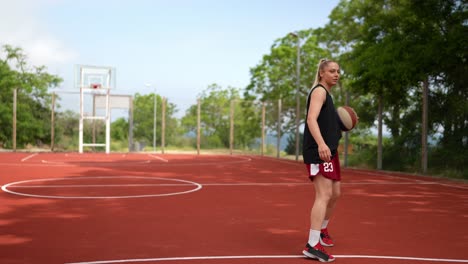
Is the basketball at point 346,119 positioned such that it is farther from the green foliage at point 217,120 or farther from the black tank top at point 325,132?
the green foliage at point 217,120

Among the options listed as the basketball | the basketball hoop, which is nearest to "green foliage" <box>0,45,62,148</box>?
the basketball hoop

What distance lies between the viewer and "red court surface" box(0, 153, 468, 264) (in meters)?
4.61

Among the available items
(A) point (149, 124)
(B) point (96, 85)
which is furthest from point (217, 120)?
(B) point (96, 85)

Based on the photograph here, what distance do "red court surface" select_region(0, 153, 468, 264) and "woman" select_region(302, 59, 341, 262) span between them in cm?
26

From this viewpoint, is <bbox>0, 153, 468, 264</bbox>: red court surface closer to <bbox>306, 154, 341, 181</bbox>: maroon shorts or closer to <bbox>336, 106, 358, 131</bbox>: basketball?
<bbox>306, 154, 341, 181</bbox>: maroon shorts

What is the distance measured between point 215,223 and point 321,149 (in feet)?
8.21

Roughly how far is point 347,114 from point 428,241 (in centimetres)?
175

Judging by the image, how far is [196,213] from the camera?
7.08 metres

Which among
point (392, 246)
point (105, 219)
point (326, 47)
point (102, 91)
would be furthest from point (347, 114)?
point (326, 47)

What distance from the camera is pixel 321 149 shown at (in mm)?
4312

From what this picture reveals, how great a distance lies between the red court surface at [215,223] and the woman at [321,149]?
0.87 ft

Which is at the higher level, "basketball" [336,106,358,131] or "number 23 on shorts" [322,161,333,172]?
"basketball" [336,106,358,131]

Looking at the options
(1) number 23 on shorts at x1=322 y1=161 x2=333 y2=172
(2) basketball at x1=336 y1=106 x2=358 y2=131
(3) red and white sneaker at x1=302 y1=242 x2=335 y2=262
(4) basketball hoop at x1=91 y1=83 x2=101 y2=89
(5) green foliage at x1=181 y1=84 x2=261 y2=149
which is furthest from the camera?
(5) green foliage at x1=181 y1=84 x2=261 y2=149

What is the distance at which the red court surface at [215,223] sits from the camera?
461 centimetres
